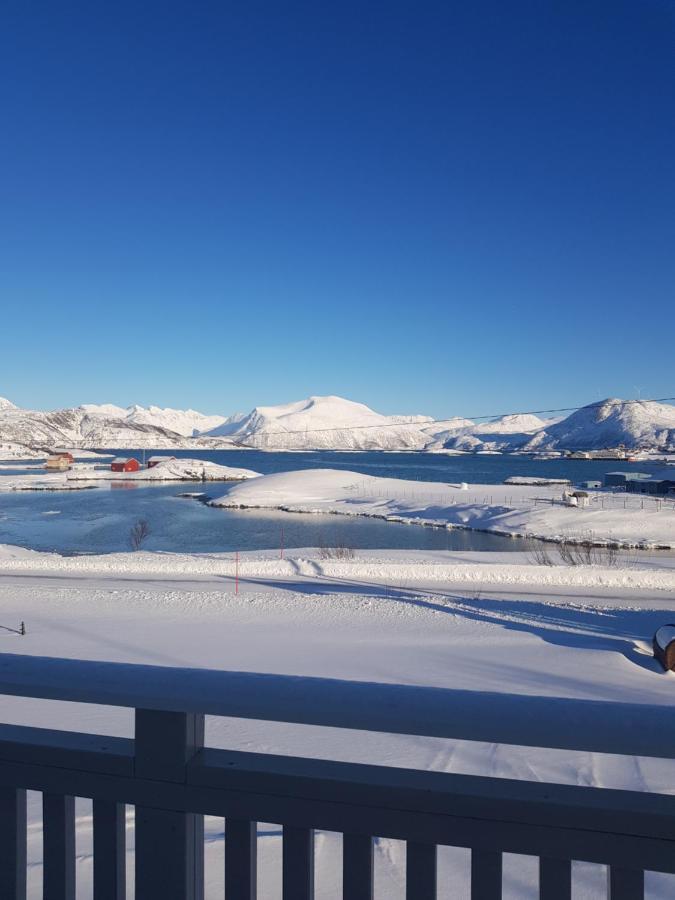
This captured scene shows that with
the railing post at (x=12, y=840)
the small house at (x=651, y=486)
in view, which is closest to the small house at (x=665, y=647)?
the railing post at (x=12, y=840)

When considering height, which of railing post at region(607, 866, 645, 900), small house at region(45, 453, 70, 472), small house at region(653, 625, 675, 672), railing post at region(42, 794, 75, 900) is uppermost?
railing post at region(607, 866, 645, 900)

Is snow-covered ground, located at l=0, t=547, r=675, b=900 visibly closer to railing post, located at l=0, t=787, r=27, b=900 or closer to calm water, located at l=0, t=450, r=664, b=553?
railing post, located at l=0, t=787, r=27, b=900

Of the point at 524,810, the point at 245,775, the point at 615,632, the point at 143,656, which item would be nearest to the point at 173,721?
the point at 245,775

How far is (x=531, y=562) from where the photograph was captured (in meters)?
25.5

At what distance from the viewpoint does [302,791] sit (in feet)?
4.31

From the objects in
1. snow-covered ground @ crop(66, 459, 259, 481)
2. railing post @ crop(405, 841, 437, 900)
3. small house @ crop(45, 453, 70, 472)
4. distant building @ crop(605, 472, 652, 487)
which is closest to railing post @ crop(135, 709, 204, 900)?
railing post @ crop(405, 841, 437, 900)

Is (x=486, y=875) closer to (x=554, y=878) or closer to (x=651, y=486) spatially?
(x=554, y=878)

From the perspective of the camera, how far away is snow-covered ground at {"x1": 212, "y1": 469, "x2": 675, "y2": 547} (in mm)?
38594

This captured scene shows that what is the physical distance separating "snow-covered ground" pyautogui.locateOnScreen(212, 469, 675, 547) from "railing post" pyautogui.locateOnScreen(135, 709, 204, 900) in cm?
3754

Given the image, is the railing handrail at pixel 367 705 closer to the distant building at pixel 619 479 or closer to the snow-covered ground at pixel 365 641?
the snow-covered ground at pixel 365 641

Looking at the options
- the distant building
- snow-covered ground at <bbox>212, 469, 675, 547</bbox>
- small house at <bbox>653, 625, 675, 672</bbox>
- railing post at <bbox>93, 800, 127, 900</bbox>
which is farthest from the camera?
the distant building

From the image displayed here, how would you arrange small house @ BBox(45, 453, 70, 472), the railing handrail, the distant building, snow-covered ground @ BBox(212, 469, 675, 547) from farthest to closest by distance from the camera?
small house @ BBox(45, 453, 70, 472) < the distant building < snow-covered ground @ BBox(212, 469, 675, 547) < the railing handrail

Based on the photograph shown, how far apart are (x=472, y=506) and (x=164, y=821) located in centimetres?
4766

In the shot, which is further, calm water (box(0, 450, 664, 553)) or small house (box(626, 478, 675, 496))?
small house (box(626, 478, 675, 496))
